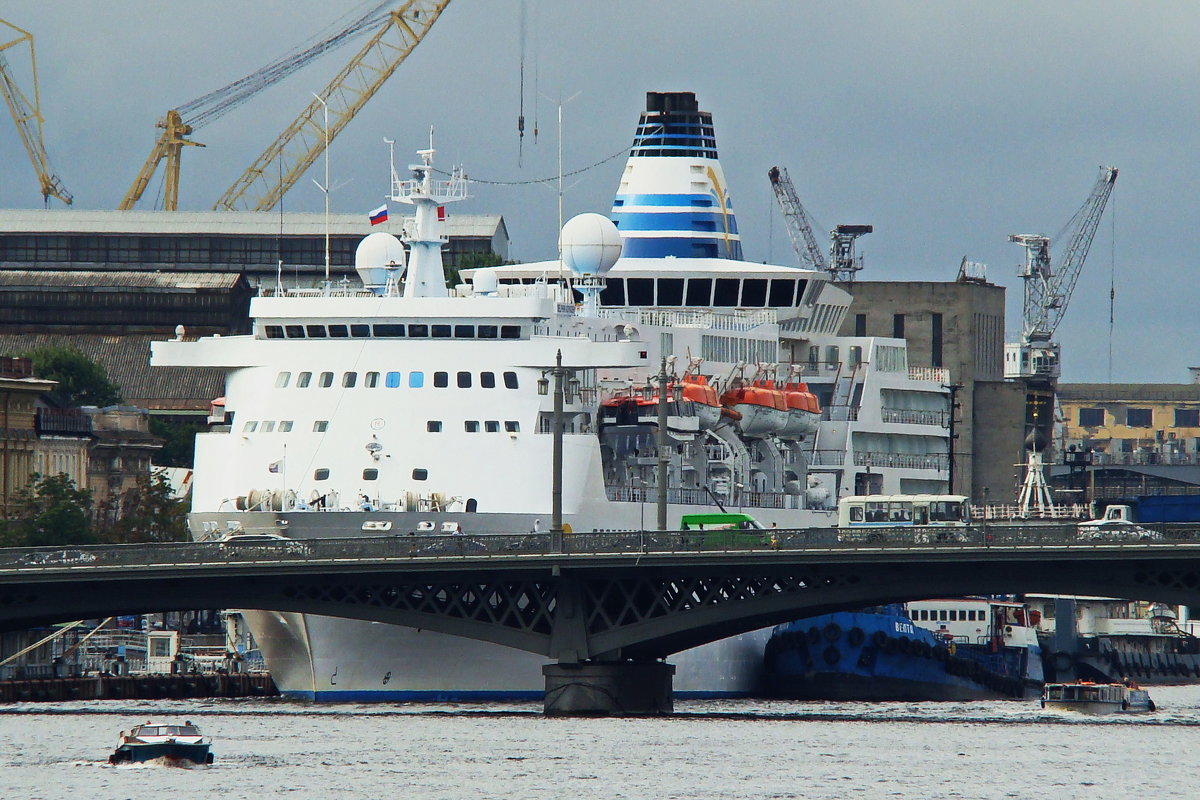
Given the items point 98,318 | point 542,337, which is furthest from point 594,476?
point 98,318

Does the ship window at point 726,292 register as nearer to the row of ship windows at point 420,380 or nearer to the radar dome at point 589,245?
the radar dome at point 589,245

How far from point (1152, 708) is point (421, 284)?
29695 mm

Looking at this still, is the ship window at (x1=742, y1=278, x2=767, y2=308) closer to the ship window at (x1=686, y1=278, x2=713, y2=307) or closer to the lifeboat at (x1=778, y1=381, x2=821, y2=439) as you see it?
the ship window at (x1=686, y1=278, x2=713, y2=307)

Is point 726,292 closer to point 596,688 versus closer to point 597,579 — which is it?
point 597,579

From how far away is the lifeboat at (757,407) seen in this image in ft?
332

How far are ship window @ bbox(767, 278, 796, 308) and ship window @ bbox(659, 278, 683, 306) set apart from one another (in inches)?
137

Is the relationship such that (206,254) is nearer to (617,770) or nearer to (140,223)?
(140,223)

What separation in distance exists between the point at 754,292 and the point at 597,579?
110 feet

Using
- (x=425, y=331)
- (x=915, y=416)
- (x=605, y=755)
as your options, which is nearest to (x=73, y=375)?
(x=915, y=416)

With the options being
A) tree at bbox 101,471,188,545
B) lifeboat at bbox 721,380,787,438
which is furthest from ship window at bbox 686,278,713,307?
tree at bbox 101,471,188,545

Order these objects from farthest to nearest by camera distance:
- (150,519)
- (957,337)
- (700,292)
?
(957,337)
(150,519)
(700,292)

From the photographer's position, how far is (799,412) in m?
105

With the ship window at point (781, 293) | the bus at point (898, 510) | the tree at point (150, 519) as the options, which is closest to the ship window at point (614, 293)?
the ship window at point (781, 293)

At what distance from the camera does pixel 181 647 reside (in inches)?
4535
